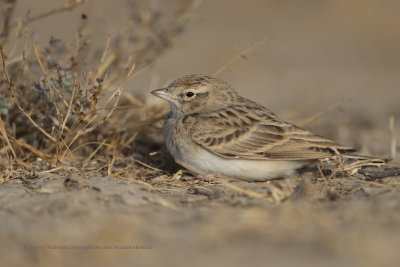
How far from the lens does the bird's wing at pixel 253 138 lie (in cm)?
552

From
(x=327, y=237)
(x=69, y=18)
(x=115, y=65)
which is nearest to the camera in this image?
(x=327, y=237)

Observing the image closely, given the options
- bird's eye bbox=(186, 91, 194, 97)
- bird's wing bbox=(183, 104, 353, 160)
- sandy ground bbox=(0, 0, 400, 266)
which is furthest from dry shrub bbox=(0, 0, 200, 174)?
bird's wing bbox=(183, 104, 353, 160)

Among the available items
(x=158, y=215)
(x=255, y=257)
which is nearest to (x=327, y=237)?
(x=255, y=257)

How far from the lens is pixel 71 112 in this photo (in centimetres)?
572

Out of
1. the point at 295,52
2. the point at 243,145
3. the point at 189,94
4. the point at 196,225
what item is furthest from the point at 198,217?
the point at 295,52

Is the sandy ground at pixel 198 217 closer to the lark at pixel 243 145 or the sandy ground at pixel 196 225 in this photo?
the sandy ground at pixel 196 225

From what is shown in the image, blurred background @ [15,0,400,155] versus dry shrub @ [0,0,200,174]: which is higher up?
blurred background @ [15,0,400,155]

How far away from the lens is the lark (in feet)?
18.1

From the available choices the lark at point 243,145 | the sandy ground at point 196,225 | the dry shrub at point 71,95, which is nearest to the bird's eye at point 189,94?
the lark at point 243,145

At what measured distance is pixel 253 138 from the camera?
5633 mm

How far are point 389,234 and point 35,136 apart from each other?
427 centimetres

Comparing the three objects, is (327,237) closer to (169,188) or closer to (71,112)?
(169,188)

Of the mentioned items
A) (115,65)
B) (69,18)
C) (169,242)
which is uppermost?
(69,18)

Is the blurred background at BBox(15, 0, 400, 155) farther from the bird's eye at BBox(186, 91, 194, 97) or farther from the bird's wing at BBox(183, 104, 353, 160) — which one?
the bird's wing at BBox(183, 104, 353, 160)
